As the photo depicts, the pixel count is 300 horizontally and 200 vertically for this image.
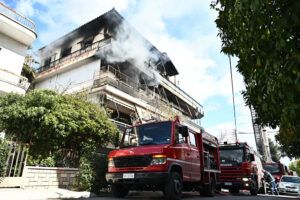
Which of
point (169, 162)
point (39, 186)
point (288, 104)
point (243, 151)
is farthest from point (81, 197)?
point (243, 151)

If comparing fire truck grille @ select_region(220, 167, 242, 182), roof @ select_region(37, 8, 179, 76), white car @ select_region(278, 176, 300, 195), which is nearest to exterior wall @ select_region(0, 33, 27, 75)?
roof @ select_region(37, 8, 179, 76)

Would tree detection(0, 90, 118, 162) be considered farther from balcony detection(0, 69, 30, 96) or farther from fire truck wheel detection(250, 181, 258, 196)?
fire truck wheel detection(250, 181, 258, 196)

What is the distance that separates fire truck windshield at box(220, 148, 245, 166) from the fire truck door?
170 inches

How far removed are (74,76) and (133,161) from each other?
1426cm

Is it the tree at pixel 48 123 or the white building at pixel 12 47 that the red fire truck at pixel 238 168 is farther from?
the white building at pixel 12 47

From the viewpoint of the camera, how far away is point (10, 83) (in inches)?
508

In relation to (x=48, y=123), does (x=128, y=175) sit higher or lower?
lower

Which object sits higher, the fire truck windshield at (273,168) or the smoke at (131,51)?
the smoke at (131,51)

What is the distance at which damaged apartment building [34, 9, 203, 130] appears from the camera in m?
16.1

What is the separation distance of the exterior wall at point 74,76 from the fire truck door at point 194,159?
11.1 metres

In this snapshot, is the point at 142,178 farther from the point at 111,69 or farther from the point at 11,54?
the point at 11,54

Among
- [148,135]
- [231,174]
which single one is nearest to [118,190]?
[148,135]

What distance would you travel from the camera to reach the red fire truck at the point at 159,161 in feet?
19.8

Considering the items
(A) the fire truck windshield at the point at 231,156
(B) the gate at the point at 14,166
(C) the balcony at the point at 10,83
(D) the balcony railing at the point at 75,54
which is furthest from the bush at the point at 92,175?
(D) the balcony railing at the point at 75,54
